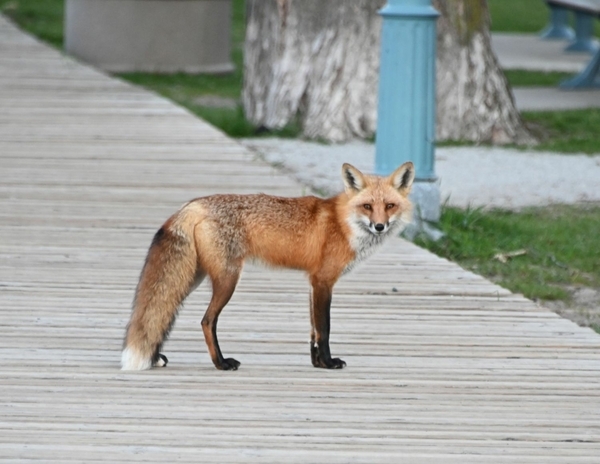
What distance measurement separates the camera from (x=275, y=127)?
1134 cm

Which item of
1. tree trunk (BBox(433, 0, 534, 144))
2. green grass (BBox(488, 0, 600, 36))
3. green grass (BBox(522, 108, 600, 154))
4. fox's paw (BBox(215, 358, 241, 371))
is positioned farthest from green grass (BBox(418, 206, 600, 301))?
green grass (BBox(488, 0, 600, 36))

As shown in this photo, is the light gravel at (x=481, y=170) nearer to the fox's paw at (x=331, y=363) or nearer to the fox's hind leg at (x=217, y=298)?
the fox's paw at (x=331, y=363)

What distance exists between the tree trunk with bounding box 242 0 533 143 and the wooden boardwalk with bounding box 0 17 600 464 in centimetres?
351

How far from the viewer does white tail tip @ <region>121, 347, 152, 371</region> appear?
4.08 meters

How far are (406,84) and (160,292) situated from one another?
320 cm

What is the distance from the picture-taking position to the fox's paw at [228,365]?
413cm

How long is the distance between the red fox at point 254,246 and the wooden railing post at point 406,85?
255 cm

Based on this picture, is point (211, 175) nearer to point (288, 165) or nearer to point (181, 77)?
point (288, 165)

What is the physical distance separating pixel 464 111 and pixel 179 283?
7.16 meters

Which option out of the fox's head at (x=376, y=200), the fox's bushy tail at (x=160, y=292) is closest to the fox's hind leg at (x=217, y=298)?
the fox's bushy tail at (x=160, y=292)

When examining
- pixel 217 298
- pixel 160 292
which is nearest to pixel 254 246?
pixel 217 298

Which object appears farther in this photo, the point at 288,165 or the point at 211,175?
the point at 288,165

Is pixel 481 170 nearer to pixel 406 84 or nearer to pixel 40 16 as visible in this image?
pixel 406 84

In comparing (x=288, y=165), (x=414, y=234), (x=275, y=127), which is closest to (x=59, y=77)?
(x=275, y=127)
